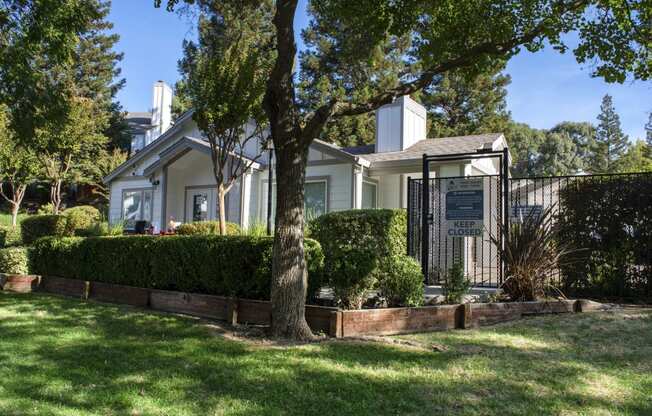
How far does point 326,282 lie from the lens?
673 centimetres

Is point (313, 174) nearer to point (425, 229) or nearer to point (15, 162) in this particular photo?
point (425, 229)

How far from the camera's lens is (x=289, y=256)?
564cm

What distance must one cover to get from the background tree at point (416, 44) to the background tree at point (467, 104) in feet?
89.8

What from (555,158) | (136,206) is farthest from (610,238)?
(555,158)

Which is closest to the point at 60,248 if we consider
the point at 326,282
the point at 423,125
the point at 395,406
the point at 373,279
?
the point at 326,282

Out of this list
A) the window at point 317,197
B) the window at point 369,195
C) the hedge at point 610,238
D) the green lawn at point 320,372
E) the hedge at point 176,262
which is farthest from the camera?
the window at point 369,195

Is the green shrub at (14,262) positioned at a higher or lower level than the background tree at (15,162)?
lower

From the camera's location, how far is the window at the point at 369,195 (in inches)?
625

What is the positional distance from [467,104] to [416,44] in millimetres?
29313

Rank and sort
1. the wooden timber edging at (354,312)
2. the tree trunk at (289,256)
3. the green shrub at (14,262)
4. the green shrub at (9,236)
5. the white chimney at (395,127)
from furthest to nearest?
1. the green shrub at (9,236)
2. the white chimney at (395,127)
3. the green shrub at (14,262)
4. the wooden timber edging at (354,312)
5. the tree trunk at (289,256)

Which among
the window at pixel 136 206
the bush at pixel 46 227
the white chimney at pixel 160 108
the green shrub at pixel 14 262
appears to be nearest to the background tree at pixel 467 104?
the white chimney at pixel 160 108

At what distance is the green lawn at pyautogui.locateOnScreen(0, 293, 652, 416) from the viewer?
3.62m

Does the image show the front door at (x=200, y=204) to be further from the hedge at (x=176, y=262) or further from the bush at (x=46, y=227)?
the hedge at (x=176, y=262)

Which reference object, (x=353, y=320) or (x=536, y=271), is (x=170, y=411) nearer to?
(x=353, y=320)
